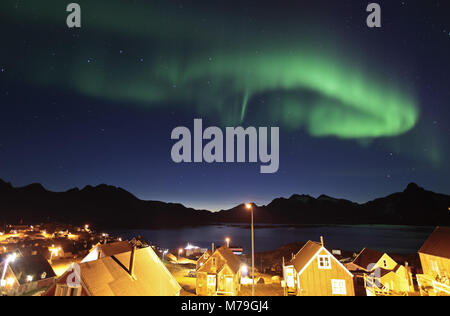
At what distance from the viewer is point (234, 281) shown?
1332 inches

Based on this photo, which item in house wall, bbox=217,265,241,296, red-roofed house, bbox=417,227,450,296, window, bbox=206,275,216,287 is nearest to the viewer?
house wall, bbox=217,265,241,296

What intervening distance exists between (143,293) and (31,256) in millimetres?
33558

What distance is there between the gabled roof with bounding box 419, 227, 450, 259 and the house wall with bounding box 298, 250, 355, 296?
92.2ft

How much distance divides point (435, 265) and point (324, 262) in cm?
→ 3165

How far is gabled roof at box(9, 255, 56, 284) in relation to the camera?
121 feet

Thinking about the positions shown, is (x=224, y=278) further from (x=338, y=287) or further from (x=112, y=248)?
(x=112, y=248)

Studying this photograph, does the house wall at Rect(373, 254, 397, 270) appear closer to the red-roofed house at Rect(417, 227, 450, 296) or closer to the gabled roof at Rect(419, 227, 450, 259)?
the red-roofed house at Rect(417, 227, 450, 296)

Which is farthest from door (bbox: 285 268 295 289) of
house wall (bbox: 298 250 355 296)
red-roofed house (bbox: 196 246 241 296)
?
red-roofed house (bbox: 196 246 241 296)

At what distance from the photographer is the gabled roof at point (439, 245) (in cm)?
4096

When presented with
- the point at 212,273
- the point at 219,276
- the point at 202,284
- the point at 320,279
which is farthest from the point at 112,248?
the point at 320,279

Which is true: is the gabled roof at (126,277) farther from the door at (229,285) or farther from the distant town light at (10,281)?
the distant town light at (10,281)

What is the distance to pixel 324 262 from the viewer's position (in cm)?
2736

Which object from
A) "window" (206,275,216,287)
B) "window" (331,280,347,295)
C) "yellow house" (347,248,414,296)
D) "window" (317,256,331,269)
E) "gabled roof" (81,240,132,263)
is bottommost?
"yellow house" (347,248,414,296)
